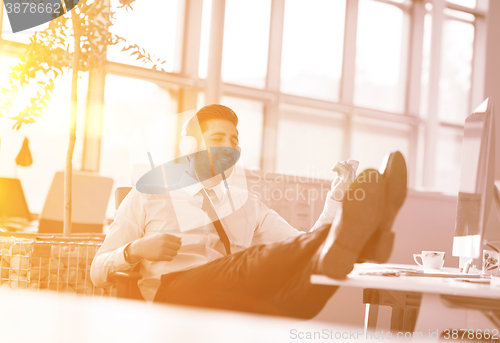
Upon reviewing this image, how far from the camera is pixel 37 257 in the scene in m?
1.42

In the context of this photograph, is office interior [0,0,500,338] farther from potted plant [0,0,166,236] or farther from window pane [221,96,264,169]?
potted plant [0,0,166,236]

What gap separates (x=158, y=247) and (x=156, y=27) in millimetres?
3422

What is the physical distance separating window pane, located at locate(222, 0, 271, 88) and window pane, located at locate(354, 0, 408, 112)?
1138mm

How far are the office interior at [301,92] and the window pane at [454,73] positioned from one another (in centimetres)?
1

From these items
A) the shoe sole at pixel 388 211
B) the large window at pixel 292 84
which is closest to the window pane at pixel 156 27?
the large window at pixel 292 84

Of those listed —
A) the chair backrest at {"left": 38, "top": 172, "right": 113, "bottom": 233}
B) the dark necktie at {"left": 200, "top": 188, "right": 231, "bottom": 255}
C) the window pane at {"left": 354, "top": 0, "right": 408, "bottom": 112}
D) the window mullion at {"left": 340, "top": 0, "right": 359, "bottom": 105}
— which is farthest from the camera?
the window pane at {"left": 354, "top": 0, "right": 408, "bottom": 112}

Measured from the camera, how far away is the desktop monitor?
1233 millimetres

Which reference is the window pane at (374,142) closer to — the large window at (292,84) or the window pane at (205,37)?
the large window at (292,84)

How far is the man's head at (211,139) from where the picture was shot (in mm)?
1646

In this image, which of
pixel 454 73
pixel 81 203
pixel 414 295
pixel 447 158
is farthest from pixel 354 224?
pixel 454 73

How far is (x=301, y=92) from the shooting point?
16.0 ft

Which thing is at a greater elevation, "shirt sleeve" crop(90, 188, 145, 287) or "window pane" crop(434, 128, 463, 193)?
"window pane" crop(434, 128, 463, 193)

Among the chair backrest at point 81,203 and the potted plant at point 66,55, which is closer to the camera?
the potted plant at point 66,55

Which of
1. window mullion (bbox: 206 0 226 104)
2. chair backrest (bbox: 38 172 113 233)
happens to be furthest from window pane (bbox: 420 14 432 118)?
chair backrest (bbox: 38 172 113 233)
